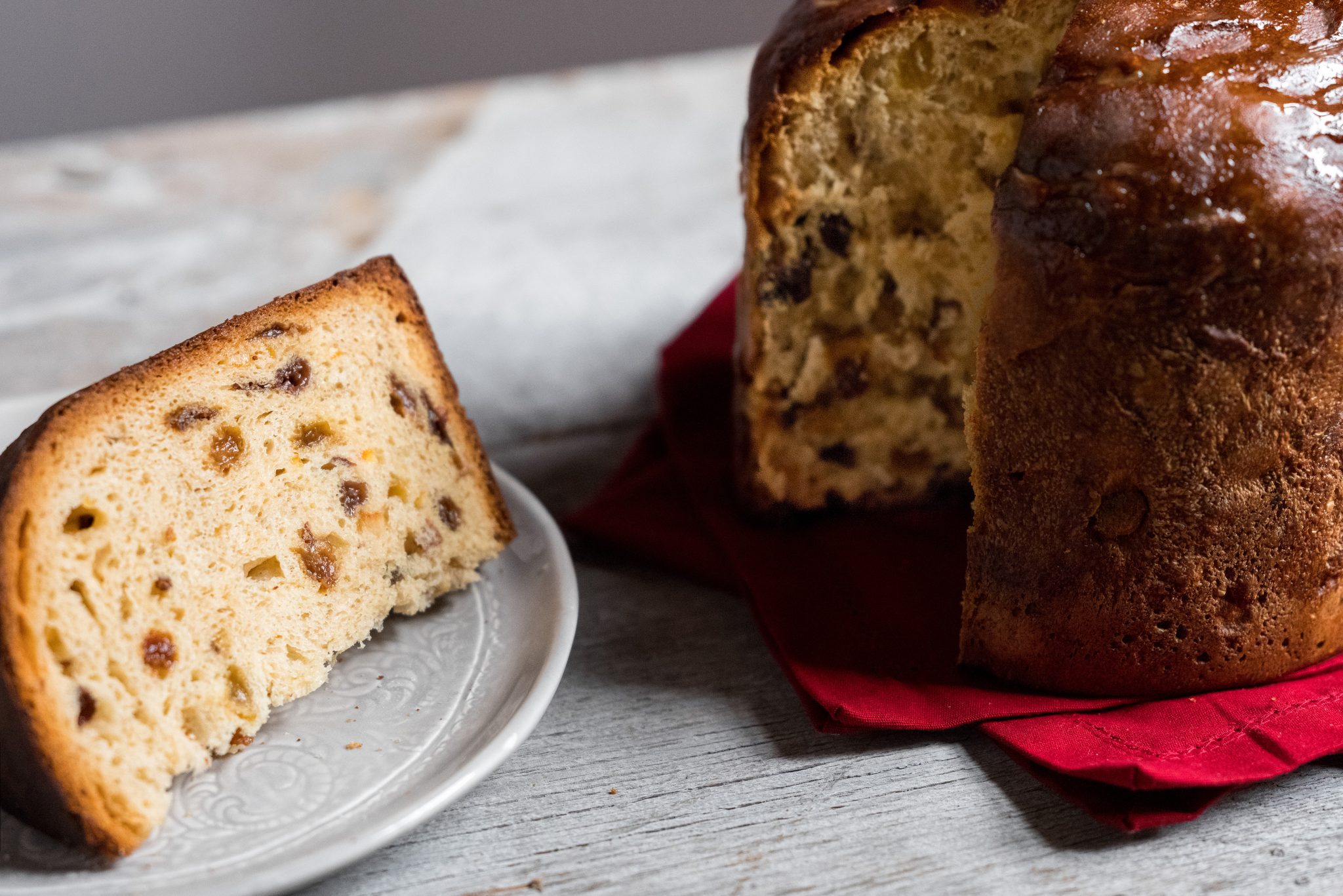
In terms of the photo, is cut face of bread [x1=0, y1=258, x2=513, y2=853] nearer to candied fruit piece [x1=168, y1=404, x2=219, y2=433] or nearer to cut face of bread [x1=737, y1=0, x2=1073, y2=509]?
candied fruit piece [x1=168, y1=404, x2=219, y2=433]

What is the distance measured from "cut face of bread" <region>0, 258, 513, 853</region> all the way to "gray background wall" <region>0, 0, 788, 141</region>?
449 centimetres

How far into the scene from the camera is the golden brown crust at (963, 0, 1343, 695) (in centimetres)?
149

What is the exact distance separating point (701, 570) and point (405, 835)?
768mm

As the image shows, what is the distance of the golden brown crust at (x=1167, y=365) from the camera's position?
4.90 feet

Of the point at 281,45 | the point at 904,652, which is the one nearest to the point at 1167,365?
the point at 904,652

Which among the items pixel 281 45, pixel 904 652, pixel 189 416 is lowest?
pixel 904 652

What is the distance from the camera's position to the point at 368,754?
1620mm

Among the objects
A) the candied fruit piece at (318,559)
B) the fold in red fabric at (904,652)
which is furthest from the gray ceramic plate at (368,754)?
the fold in red fabric at (904,652)

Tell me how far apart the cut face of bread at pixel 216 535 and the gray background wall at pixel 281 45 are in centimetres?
449

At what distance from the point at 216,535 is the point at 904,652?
105cm

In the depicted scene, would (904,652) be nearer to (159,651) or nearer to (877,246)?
(877,246)

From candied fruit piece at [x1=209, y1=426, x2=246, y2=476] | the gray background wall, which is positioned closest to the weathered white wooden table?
candied fruit piece at [x1=209, y1=426, x2=246, y2=476]

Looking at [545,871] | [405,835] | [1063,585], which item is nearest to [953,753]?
[1063,585]

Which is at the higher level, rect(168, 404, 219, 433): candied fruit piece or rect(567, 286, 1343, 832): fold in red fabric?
rect(168, 404, 219, 433): candied fruit piece
